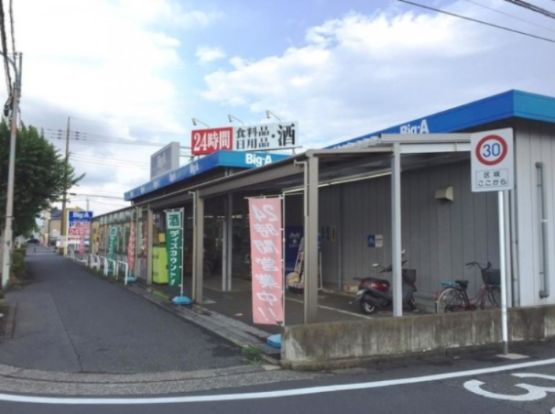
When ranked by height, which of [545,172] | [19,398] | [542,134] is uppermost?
[542,134]

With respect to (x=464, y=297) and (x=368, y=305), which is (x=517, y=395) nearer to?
(x=464, y=297)

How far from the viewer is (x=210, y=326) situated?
392 inches

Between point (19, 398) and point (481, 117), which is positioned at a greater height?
point (481, 117)

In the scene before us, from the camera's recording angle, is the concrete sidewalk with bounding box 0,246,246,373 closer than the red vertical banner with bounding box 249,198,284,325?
Yes

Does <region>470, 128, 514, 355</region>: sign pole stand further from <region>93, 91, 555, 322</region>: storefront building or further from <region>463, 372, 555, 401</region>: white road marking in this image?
<region>463, 372, 555, 401</region>: white road marking

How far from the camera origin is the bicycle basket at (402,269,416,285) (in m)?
11.1

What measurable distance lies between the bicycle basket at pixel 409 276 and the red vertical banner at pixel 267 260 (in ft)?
12.3

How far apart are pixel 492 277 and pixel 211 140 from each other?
1780cm

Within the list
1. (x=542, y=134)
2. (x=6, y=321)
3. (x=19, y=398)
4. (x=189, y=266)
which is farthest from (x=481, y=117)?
(x=189, y=266)

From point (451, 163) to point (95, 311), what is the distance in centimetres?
816

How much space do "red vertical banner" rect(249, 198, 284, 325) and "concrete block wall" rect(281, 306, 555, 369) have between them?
1259mm

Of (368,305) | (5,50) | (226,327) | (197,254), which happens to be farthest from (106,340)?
(5,50)

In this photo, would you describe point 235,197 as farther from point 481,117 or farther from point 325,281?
point 481,117

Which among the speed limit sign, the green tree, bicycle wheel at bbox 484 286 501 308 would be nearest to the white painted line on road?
the speed limit sign
